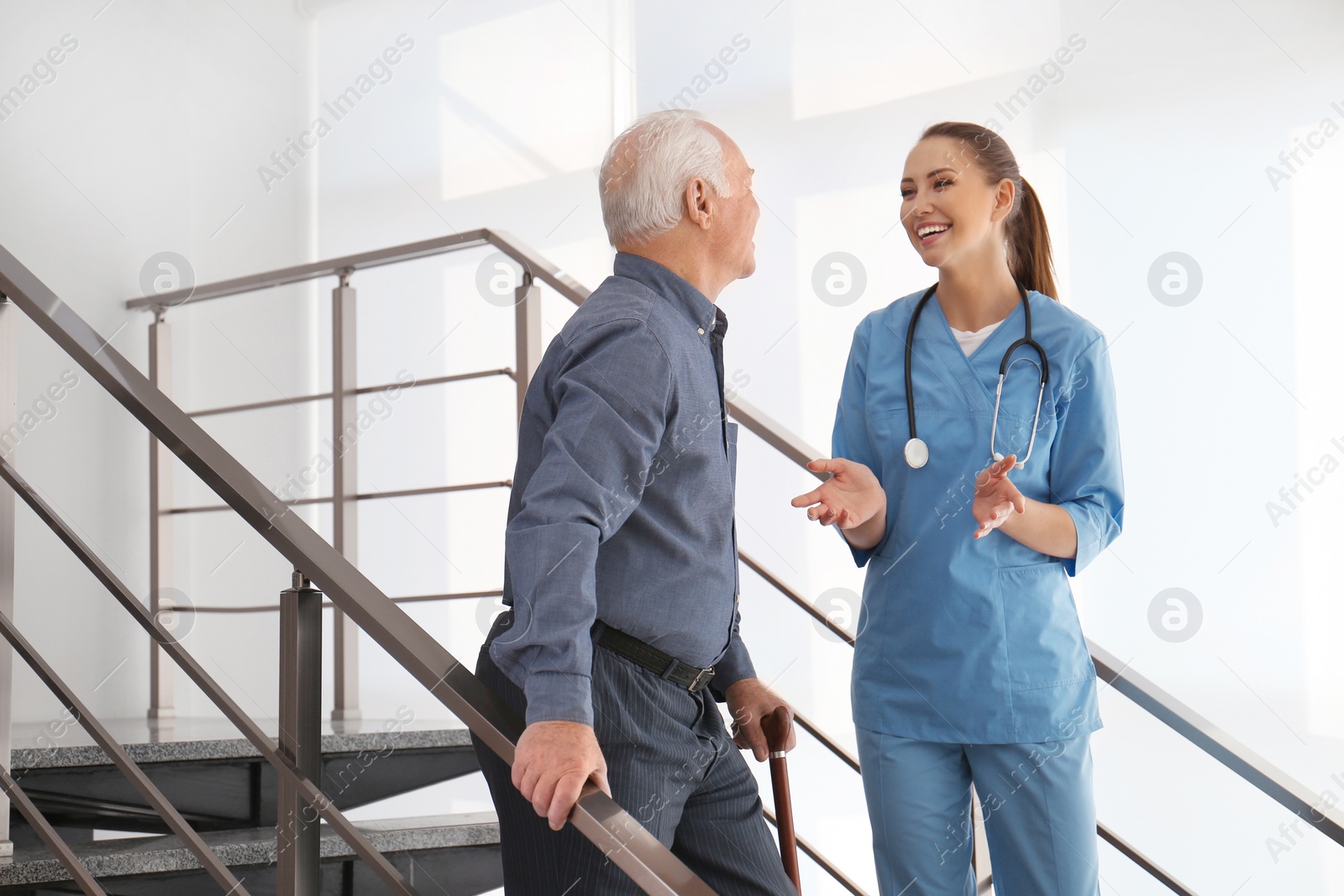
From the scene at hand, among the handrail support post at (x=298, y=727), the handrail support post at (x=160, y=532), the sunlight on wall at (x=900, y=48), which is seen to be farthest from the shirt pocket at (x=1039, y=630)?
the sunlight on wall at (x=900, y=48)

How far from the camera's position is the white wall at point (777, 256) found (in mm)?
2844

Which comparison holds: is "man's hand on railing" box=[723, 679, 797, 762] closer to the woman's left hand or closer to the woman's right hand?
the woman's right hand

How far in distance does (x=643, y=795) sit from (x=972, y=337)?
658mm

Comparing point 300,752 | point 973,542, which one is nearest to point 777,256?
point 973,542

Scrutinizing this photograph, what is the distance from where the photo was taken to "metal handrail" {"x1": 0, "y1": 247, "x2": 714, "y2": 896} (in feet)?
2.63

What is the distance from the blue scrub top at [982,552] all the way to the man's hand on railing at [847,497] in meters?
0.06

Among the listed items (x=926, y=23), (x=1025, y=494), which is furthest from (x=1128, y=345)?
(x=1025, y=494)

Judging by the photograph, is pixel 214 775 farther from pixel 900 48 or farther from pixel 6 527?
pixel 900 48

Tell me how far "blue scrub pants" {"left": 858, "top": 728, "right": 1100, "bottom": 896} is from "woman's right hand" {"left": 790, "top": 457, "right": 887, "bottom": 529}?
0.83 feet

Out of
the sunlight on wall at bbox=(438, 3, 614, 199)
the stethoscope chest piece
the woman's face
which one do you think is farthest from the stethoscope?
the sunlight on wall at bbox=(438, 3, 614, 199)

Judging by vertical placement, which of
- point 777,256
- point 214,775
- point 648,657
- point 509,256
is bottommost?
point 214,775

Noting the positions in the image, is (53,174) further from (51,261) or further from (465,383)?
(465,383)

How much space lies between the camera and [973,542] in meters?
1.24

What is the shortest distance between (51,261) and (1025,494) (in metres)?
2.68
